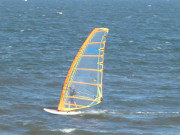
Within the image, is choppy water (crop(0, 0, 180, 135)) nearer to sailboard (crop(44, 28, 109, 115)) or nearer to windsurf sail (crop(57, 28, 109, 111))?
sailboard (crop(44, 28, 109, 115))

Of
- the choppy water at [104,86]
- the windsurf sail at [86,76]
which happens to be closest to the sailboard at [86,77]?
the windsurf sail at [86,76]

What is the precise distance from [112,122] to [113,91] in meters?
7.85

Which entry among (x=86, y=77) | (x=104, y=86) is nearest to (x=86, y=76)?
(x=86, y=77)

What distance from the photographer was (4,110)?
3111 centimetres

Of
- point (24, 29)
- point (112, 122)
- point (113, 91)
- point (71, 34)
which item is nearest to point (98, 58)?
point (112, 122)

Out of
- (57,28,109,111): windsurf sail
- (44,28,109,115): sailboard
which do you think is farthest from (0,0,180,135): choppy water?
(57,28,109,111): windsurf sail

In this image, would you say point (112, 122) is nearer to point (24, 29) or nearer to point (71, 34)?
point (71, 34)

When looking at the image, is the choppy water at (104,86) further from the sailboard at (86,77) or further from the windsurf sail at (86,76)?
the windsurf sail at (86,76)

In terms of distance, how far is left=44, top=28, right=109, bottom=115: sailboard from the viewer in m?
27.0

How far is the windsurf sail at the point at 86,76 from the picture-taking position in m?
27.0

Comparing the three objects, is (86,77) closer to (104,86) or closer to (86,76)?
(86,76)

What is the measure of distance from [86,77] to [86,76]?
0.09 metres

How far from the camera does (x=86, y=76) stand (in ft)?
91.6

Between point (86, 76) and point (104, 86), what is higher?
point (86, 76)
